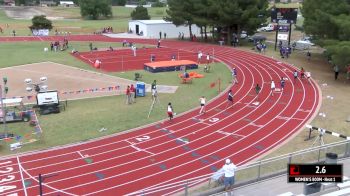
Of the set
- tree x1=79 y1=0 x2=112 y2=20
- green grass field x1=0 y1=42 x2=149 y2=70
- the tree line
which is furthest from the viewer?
tree x1=79 y1=0 x2=112 y2=20

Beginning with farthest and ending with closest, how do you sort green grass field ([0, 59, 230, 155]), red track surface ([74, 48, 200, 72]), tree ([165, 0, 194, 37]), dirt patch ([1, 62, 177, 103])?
tree ([165, 0, 194, 37]) → red track surface ([74, 48, 200, 72]) → dirt patch ([1, 62, 177, 103]) → green grass field ([0, 59, 230, 155])

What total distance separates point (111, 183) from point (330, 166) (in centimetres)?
915

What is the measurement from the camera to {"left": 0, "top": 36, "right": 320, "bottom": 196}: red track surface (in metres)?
16.6

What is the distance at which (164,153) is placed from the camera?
64.6 feet

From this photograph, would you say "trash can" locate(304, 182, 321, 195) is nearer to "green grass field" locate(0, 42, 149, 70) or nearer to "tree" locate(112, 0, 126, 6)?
"green grass field" locate(0, 42, 149, 70)

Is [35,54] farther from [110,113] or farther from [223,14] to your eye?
[110,113]

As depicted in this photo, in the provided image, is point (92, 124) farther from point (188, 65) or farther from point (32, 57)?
point (32, 57)

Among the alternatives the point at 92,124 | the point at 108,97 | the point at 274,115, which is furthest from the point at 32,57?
the point at 274,115

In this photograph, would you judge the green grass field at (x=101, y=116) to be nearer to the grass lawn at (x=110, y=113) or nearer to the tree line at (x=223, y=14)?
the grass lawn at (x=110, y=113)

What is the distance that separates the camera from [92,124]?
24062mm

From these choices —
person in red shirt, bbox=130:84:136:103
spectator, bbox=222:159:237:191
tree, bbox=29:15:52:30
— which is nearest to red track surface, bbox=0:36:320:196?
spectator, bbox=222:159:237:191

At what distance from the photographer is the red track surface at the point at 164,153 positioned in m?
16.6

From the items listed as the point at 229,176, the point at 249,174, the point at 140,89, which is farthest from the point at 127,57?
the point at 229,176
